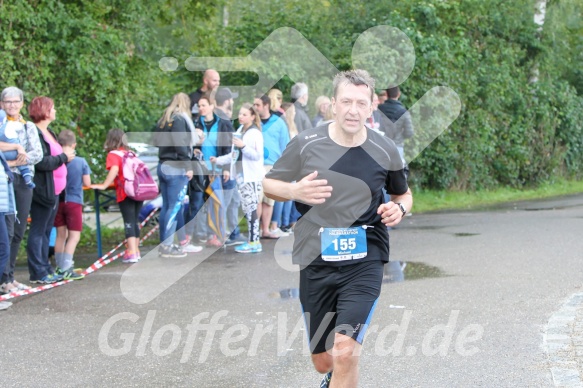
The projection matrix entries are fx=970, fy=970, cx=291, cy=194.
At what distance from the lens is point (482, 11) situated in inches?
826

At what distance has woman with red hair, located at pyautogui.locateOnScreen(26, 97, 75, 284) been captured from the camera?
977cm

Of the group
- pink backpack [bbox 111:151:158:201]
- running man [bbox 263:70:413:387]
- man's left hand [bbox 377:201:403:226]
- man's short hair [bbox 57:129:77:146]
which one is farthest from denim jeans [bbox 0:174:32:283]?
man's left hand [bbox 377:201:403:226]

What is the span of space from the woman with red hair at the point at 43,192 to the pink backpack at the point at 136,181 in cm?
108

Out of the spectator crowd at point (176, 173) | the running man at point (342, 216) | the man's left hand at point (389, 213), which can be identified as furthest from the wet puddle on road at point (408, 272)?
the man's left hand at point (389, 213)

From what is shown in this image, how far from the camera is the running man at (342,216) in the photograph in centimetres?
534

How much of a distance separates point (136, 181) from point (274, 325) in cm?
379

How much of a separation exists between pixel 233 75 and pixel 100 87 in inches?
152

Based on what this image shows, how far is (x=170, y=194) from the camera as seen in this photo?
38.0ft

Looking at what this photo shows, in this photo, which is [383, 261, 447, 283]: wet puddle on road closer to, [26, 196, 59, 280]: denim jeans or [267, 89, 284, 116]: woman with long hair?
[267, 89, 284, 116]: woman with long hair

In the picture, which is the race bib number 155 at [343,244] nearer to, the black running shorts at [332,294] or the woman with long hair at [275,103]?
the black running shorts at [332,294]

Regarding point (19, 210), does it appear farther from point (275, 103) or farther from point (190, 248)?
point (275, 103)

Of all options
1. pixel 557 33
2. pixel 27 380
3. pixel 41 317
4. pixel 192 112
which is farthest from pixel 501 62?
pixel 27 380

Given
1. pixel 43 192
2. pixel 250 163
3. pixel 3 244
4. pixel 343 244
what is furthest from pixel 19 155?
pixel 343 244

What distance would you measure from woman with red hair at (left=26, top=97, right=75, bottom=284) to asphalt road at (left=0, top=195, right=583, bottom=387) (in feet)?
1.61
